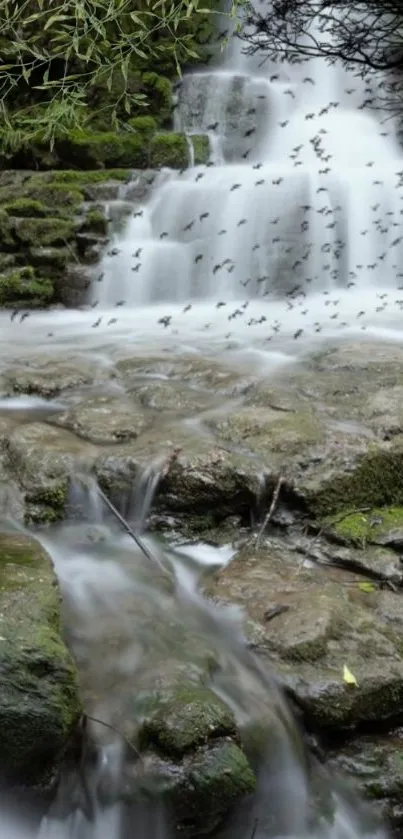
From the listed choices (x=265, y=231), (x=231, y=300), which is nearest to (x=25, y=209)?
(x=231, y=300)

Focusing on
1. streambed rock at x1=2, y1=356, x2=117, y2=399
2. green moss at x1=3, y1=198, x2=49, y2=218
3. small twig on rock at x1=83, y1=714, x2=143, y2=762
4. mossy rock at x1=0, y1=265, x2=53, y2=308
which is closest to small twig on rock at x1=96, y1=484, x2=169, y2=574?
small twig on rock at x1=83, y1=714, x2=143, y2=762

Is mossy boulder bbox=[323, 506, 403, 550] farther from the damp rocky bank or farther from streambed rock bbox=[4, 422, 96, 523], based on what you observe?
streambed rock bbox=[4, 422, 96, 523]

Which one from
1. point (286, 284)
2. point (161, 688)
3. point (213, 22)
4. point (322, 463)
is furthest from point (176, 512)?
point (213, 22)

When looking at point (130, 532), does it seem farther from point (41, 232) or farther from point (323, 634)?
point (41, 232)

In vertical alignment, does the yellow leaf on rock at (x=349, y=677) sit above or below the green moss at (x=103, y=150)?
below

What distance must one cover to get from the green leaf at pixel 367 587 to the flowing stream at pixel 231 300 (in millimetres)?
670

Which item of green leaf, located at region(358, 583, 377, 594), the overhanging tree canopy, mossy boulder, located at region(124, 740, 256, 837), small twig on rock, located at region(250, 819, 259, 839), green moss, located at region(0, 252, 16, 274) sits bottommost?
small twig on rock, located at region(250, 819, 259, 839)

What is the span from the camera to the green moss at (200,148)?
12.7 metres

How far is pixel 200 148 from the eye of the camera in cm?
1284

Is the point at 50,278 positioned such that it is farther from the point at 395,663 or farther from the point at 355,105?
the point at 355,105

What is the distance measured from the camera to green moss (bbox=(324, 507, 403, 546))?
156 inches

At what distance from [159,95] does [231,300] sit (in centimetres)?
562

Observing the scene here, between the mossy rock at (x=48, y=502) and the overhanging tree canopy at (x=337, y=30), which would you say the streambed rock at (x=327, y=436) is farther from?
the overhanging tree canopy at (x=337, y=30)

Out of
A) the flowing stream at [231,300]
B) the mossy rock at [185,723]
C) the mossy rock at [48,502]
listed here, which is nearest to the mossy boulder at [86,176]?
the flowing stream at [231,300]
